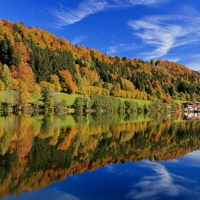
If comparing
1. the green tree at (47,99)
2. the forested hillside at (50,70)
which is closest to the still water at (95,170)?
the green tree at (47,99)

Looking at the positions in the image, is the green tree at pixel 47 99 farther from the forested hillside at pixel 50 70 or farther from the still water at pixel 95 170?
the still water at pixel 95 170

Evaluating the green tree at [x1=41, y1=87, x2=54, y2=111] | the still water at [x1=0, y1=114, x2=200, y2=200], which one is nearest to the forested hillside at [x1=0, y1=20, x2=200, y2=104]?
the green tree at [x1=41, y1=87, x2=54, y2=111]

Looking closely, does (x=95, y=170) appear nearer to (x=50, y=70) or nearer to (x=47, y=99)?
(x=47, y=99)

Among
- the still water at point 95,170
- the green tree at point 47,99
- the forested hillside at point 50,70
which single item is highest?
the forested hillside at point 50,70

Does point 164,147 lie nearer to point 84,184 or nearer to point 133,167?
point 133,167

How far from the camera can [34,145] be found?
22.2 metres

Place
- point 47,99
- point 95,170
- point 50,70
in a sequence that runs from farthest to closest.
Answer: point 50,70 → point 47,99 → point 95,170

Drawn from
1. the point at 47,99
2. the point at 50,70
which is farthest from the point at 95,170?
the point at 50,70

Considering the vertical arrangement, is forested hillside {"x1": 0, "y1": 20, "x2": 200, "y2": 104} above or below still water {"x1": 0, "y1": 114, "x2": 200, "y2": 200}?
above

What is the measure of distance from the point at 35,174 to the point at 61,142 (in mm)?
10298

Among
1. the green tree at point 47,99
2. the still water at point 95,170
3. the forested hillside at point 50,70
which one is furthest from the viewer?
the forested hillside at point 50,70

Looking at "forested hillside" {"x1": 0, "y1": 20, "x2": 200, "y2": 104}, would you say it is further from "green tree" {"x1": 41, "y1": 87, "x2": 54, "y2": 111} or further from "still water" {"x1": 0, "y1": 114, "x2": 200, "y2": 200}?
"still water" {"x1": 0, "y1": 114, "x2": 200, "y2": 200}

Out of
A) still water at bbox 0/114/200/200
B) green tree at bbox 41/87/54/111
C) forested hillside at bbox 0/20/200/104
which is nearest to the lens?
still water at bbox 0/114/200/200

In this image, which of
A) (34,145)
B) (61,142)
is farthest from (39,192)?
(61,142)
